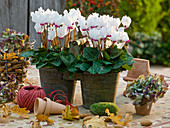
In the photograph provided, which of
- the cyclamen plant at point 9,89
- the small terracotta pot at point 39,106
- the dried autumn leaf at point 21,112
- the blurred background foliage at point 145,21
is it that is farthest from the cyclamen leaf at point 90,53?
the blurred background foliage at point 145,21

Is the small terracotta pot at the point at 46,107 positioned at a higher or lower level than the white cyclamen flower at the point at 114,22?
lower

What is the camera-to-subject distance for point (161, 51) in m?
5.96

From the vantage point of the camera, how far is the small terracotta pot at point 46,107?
2.32 meters

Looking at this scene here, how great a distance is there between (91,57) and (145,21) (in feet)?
13.9

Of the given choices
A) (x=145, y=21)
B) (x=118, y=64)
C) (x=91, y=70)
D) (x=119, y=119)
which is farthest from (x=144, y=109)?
(x=145, y=21)

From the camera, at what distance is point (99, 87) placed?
8.13ft

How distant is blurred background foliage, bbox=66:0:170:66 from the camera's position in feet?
17.5

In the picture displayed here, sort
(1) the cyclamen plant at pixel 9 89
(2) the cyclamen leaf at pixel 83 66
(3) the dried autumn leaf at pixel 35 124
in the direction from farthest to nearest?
(1) the cyclamen plant at pixel 9 89 → (2) the cyclamen leaf at pixel 83 66 → (3) the dried autumn leaf at pixel 35 124

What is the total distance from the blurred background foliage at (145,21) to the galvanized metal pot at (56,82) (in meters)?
2.73

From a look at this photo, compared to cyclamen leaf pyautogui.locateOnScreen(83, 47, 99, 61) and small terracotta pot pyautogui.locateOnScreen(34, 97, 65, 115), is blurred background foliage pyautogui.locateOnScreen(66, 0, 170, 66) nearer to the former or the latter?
cyclamen leaf pyautogui.locateOnScreen(83, 47, 99, 61)

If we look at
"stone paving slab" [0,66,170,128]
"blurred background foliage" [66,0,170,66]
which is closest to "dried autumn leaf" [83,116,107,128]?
"stone paving slab" [0,66,170,128]

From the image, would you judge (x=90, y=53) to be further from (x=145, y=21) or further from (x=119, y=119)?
(x=145, y=21)

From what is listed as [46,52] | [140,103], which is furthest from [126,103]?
[46,52]

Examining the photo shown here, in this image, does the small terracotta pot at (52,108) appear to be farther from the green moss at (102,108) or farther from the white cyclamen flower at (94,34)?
the white cyclamen flower at (94,34)
